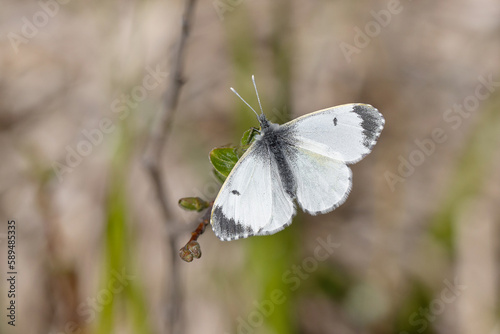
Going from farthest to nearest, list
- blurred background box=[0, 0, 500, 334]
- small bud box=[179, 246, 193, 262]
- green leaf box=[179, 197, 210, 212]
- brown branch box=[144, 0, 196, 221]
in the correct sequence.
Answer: blurred background box=[0, 0, 500, 334], brown branch box=[144, 0, 196, 221], green leaf box=[179, 197, 210, 212], small bud box=[179, 246, 193, 262]

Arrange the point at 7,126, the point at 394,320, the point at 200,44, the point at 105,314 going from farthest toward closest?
the point at 200,44
the point at 7,126
the point at 394,320
the point at 105,314

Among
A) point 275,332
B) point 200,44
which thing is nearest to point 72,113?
point 200,44

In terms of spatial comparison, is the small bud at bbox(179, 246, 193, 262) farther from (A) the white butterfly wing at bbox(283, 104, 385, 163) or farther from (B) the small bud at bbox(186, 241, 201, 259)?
(A) the white butterfly wing at bbox(283, 104, 385, 163)

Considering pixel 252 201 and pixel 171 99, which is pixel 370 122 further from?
pixel 171 99

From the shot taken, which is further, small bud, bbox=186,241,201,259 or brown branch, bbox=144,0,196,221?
brown branch, bbox=144,0,196,221

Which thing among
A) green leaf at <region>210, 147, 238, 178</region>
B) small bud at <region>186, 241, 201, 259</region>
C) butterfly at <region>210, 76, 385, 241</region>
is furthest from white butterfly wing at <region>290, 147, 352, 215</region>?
small bud at <region>186, 241, 201, 259</region>

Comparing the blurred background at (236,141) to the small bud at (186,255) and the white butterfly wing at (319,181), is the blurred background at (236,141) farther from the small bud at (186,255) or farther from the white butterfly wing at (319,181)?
the small bud at (186,255)

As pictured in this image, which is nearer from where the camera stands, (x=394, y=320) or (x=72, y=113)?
(x=394, y=320)

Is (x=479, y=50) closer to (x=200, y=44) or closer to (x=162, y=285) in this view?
(x=200, y=44)
